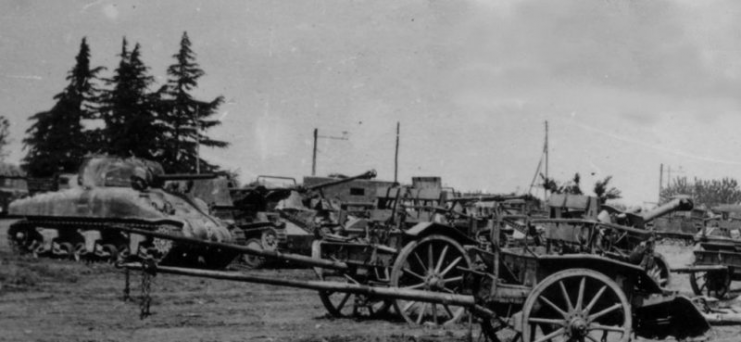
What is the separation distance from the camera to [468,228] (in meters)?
12.6

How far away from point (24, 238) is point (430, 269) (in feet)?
51.6

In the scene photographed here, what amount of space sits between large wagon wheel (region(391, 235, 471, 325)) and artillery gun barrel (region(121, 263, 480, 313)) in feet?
10.4

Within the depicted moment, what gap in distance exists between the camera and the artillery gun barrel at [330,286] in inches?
298

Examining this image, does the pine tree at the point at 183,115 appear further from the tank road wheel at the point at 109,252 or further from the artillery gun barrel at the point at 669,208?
the artillery gun barrel at the point at 669,208

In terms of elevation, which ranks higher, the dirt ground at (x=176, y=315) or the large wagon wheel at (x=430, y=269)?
the large wagon wheel at (x=430, y=269)

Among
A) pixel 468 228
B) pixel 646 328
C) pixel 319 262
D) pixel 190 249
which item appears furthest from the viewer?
pixel 190 249

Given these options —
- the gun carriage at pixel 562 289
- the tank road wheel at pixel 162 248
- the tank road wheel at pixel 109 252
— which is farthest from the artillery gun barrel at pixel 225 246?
the tank road wheel at pixel 109 252

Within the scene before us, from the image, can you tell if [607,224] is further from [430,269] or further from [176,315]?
[176,315]

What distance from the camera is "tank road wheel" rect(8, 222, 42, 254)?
23.0 meters

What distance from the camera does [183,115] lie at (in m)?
43.1

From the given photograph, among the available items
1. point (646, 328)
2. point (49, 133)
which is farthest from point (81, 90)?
point (646, 328)

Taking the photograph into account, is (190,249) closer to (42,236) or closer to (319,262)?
(42,236)

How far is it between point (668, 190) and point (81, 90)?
42.2 m

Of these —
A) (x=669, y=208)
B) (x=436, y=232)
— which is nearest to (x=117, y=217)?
(x=436, y=232)
